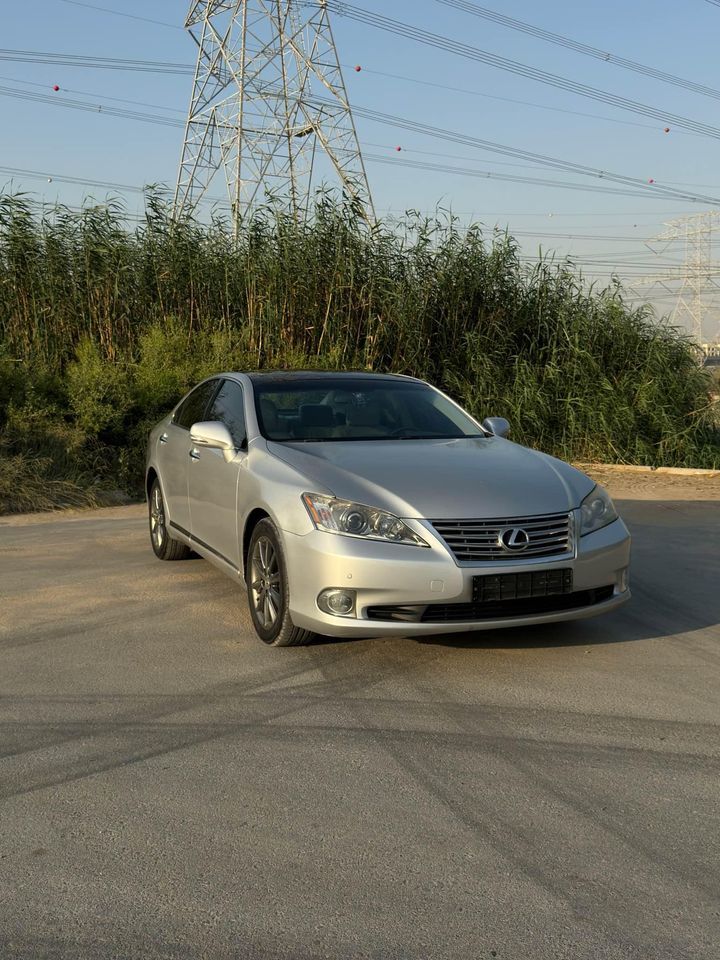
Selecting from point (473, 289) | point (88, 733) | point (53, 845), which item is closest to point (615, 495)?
point (473, 289)

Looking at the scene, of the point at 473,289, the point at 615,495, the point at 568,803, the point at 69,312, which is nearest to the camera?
the point at 568,803

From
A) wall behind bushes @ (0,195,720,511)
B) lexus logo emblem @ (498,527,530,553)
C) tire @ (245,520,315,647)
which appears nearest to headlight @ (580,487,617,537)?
lexus logo emblem @ (498,527,530,553)

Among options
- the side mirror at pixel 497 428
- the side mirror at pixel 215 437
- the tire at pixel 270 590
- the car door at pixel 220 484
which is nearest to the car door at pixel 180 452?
the car door at pixel 220 484

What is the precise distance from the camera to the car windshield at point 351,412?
21.1 ft

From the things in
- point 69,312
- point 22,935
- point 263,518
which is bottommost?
point 22,935

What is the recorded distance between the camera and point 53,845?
10.9 ft

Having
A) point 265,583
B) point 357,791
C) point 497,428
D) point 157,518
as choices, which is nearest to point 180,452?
point 157,518

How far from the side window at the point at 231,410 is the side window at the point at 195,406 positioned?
6.8 inches

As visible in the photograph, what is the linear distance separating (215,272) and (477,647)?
998 centimetres

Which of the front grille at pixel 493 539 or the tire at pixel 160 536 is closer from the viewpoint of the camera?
the front grille at pixel 493 539

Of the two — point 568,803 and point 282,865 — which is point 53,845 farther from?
point 568,803

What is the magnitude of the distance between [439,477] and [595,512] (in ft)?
2.85

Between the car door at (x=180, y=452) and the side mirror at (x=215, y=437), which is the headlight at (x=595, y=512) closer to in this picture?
the side mirror at (x=215, y=437)

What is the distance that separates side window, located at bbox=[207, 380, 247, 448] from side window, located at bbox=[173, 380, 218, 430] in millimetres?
173
